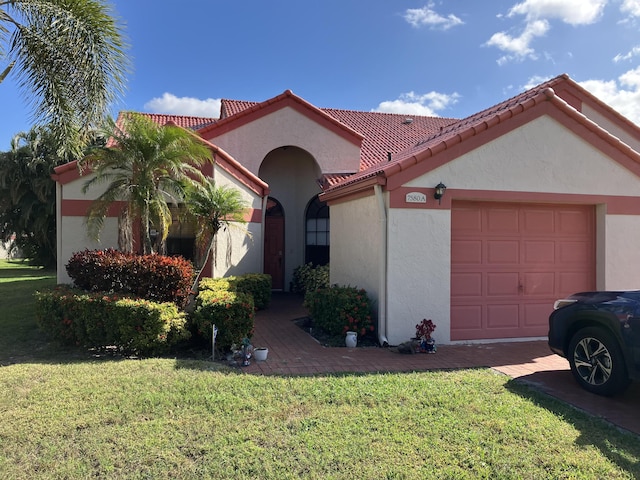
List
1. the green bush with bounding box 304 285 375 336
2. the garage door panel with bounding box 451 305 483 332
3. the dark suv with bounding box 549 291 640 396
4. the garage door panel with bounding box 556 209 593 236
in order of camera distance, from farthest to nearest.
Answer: the garage door panel with bounding box 556 209 593 236 < the garage door panel with bounding box 451 305 483 332 < the green bush with bounding box 304 285 375 336 < the dark suv with bounding box 549 291 640 396

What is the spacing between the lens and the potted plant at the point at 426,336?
7.59 meters

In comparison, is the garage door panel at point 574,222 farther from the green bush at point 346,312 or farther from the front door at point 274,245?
the front door at point 274,245

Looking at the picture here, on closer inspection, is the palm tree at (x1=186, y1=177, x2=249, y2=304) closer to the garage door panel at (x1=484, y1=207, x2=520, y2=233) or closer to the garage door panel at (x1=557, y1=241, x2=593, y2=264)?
the garage door panel at (x1=484, y1=207, x2=520, y2=233)

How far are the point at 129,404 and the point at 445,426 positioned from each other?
3.39 meters

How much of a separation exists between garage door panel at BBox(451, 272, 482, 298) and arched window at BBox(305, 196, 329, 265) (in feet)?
23.1

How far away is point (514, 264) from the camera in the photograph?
8.71 metres

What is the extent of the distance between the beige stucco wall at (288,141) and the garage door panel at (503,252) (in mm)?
7063

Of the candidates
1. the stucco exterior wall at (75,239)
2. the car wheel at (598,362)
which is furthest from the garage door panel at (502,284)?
the stucco exterior wall at (75,239)

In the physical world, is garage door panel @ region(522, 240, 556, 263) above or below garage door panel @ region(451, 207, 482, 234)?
below

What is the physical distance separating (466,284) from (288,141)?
819cm

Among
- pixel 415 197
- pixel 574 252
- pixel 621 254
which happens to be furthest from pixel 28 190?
pixel 621 254

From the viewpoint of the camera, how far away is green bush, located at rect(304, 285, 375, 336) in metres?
8.19

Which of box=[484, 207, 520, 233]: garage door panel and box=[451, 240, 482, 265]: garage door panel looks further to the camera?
box=[484, 207, 520, 233]: garage door panel

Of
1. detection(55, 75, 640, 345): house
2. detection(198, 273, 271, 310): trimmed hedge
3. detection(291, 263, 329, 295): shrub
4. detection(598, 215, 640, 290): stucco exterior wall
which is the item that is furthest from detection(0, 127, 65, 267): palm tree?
detection(598, 215, 640, 290): stucco exterior wall
